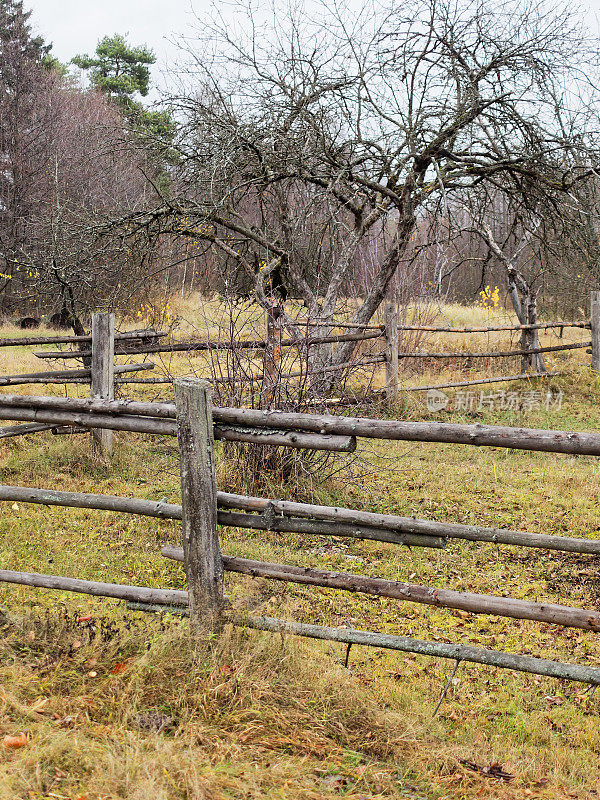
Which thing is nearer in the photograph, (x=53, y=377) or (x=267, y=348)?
(x=267, y=348)

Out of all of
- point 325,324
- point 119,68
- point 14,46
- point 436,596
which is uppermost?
point 119,68

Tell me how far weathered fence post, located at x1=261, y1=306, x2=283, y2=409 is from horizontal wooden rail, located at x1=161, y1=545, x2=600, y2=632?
225 cm

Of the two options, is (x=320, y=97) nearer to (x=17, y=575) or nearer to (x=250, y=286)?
(x=250, y=286)

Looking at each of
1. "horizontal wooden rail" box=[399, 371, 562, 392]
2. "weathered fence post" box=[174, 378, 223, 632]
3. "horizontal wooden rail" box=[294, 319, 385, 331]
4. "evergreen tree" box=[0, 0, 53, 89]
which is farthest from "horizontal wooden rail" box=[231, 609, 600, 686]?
"evergreen tree" box=[0, 0, 53, 89]

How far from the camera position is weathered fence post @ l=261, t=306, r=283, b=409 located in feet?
17.1

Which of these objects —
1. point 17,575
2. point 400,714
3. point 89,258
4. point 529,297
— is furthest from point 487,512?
point 529,297

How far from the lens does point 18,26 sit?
Answer: 58.8 feet

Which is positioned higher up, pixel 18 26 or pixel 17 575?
pixel 18 26

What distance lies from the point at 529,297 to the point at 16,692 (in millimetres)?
9629

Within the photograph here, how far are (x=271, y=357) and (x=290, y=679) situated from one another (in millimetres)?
3028

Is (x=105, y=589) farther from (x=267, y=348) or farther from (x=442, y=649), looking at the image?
(x=267, y=348)

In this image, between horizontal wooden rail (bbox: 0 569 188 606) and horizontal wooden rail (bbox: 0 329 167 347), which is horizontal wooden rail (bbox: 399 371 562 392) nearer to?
horizontal wooden rail (bbox: 0 329 167 347)

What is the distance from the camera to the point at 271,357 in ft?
17.4

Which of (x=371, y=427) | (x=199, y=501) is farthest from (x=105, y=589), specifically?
(x=371, y=427)
